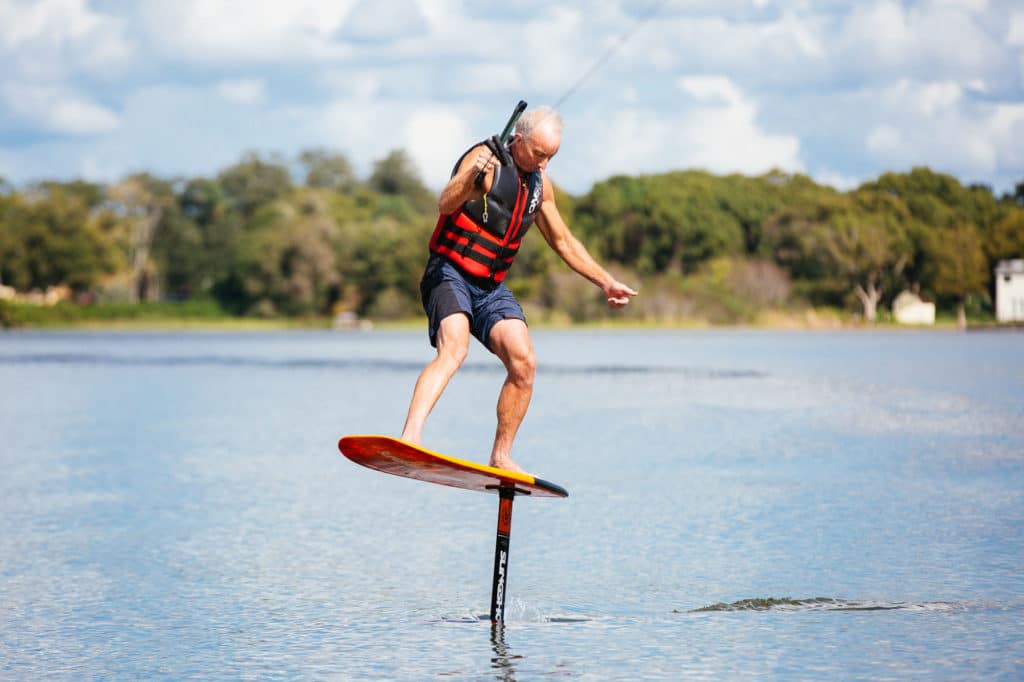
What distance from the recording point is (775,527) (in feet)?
35.9

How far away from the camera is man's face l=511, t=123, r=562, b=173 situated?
6.91m

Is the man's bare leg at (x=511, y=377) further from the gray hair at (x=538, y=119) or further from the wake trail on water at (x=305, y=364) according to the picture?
the wake trail on water at (x=305, y=364)

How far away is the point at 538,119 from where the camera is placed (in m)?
6.92

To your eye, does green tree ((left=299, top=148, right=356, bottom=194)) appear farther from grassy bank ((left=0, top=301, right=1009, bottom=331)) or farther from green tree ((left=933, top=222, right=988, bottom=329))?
green tree ((left=933, top=222, right=988, bottom=329))

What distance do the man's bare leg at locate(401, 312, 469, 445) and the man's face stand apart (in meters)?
0.80

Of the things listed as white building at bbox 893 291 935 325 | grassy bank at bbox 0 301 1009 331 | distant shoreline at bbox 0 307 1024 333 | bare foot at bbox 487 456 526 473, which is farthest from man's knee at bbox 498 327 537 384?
white building at bbox 893 291 935 325

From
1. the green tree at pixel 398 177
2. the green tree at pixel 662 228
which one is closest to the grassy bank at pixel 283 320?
the green tree at pixel 662 228

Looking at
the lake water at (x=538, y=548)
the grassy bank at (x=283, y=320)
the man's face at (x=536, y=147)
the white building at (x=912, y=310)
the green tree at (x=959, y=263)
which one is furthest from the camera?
the grassy bank at (x=283, y=320)

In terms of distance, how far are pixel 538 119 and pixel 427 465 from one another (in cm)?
171

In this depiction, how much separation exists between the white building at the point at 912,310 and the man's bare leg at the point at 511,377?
81.1 meters

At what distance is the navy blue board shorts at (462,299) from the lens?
7.15 m

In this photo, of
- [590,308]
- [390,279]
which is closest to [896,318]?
[590,308]

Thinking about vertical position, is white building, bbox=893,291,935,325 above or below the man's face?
above

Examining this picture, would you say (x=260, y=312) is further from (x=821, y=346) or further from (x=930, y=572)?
(x=930, y=572)
